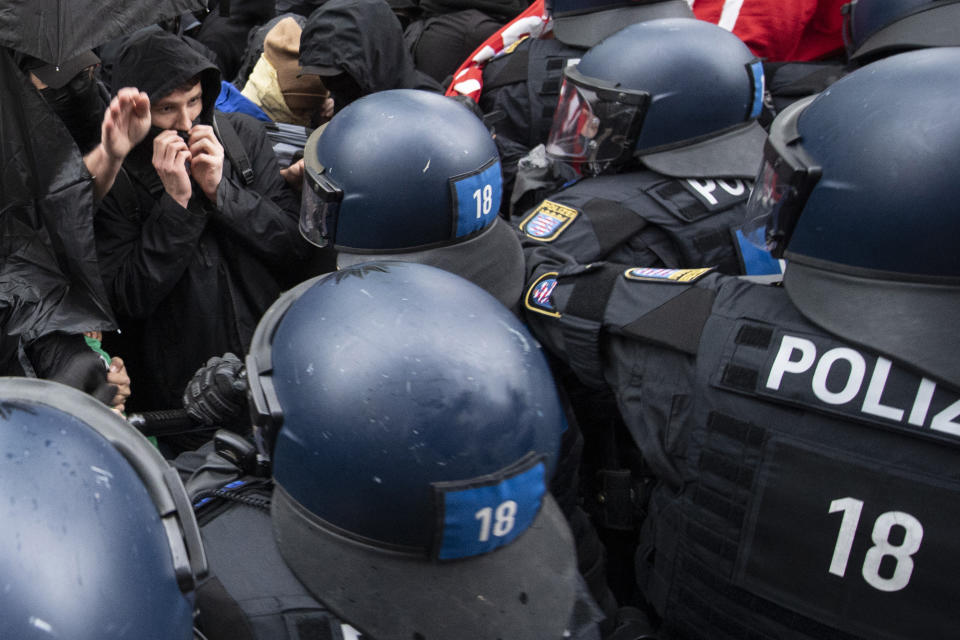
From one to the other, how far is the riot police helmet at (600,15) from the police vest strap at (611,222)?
129 centimetres

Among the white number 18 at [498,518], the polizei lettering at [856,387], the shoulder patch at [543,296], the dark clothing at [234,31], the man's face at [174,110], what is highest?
the polizei lettering at [856,387]

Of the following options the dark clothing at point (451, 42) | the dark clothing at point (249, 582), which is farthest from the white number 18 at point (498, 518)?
the dark clothing at point (451, 42)

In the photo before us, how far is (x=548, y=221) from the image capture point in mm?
2646

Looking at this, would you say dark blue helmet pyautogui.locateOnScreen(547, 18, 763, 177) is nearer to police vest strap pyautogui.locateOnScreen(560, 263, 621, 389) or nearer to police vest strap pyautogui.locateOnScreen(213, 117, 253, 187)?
police vest strap pyautogui.locateOnScreen(560, 263, 621, 389)

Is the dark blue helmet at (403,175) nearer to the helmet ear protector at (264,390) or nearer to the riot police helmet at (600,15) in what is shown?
the helmet ear protector at (264,390)

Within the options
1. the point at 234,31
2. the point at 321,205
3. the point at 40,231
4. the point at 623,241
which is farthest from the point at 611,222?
the point at 234,31

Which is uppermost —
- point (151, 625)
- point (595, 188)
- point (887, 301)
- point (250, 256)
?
point (887, 301)

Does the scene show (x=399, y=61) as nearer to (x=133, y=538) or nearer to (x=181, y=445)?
(x=181, y=445)

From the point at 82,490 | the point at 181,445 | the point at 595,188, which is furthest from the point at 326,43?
the point at 82,490

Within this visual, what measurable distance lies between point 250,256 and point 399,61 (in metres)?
1.46

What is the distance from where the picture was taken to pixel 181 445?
2744mm

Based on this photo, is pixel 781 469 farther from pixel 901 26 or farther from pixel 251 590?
pixel 901 26

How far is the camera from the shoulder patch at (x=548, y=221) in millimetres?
2590

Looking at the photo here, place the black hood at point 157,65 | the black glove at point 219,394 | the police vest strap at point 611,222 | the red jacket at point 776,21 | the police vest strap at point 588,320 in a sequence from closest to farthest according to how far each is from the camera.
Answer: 1. the black glove at point 219,394
2. the police vest strap at point 588,320
3. the police vest strap at point 611,222
4. the black hood at point 157,65
5. the red jacket at point 776,21
